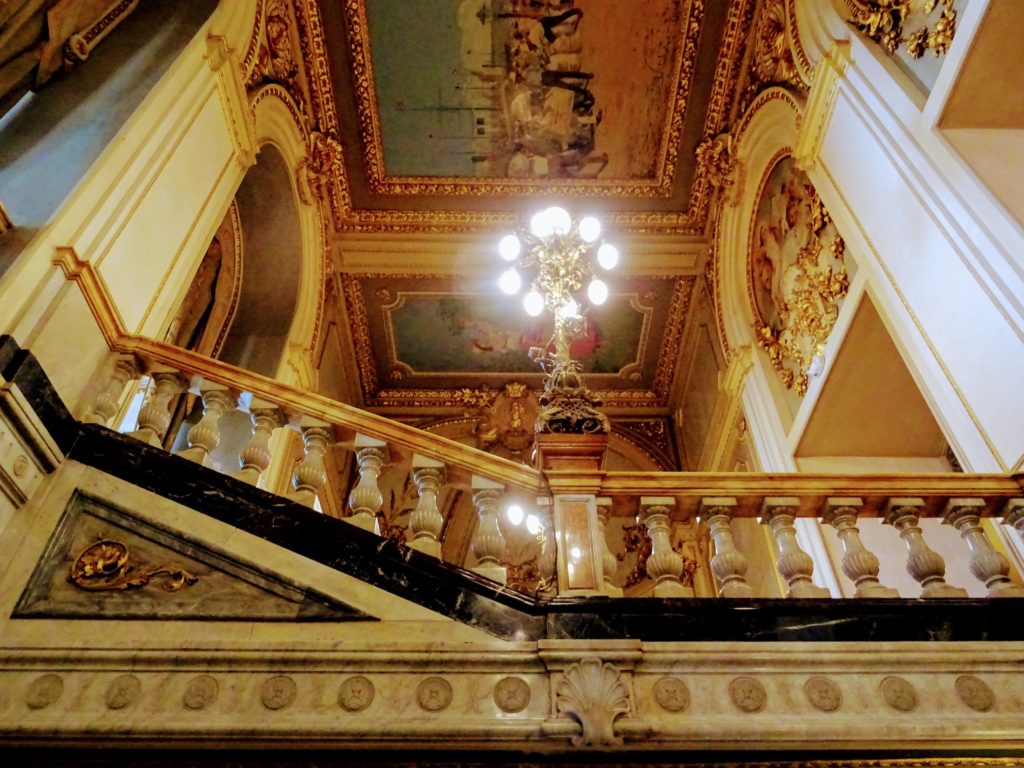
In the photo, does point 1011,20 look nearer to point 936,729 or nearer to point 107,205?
point 936,729

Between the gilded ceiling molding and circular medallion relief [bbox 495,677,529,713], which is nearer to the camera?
circular medallion relief [bbox 495,677,529,713]

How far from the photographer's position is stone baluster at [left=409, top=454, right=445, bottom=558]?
323 cm

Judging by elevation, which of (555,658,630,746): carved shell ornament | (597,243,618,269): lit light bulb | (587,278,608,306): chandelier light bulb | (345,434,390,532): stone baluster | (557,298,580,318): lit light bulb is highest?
(597,243,618,269): lit light bulb

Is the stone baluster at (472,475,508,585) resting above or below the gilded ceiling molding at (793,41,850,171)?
below

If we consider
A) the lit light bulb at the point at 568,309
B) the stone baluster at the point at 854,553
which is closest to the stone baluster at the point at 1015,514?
the stone baluster at the point at 854,553

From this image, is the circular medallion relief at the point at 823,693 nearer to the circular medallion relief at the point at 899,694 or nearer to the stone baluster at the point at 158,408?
the circular medallion relief at the point at 899,694

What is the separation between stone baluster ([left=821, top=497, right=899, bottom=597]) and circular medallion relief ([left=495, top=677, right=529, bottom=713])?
1471 mm

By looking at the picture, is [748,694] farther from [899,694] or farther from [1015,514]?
[1015,514]

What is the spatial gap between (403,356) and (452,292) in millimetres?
1355

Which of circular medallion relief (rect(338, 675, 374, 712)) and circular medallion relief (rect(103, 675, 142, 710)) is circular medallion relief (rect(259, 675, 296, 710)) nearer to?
circular medallion relief (rect(338, 675, 374, 712))

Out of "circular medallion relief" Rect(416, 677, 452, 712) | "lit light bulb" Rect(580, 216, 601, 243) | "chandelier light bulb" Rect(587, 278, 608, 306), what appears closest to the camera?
"circular medallion relief" Rect(416, 677, 452, 712)

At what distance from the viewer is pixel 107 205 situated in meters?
3.97

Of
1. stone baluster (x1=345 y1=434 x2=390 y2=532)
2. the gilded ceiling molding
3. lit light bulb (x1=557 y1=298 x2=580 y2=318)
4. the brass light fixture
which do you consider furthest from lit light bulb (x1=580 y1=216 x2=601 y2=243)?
stone baluster (x1=345 y1=434 x2=390 y2=532)

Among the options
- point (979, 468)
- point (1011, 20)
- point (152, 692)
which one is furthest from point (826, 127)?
point (152, 692)
